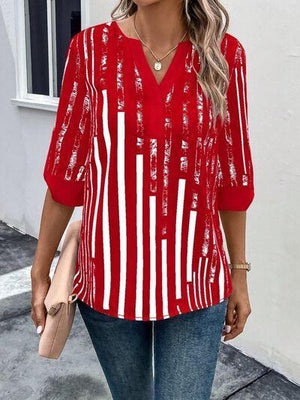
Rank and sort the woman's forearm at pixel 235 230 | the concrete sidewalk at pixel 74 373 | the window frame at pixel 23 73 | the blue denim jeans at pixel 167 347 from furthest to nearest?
the window frame at pixel 23 73, the concrete sidewalk at pixel 74 373, the woman's forearm at pixel 235 230, the blue denim jeans at pixel 167 347

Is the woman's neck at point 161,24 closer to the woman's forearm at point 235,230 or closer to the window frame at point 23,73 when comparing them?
the woman's forearm at point 235,230

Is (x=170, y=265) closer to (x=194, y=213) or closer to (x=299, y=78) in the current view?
(x=194, y=213)

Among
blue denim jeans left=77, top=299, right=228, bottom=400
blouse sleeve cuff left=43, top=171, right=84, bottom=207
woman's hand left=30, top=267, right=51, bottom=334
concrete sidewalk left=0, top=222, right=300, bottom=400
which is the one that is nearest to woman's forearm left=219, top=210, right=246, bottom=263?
blue denim jeans left=77, top=299, right=228, bottom=400

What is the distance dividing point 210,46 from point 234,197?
0.43 meters

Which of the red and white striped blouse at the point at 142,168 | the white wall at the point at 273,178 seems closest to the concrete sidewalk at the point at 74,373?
the white wall at the point at 273,178

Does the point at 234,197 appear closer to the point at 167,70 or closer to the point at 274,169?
the point at 167,70

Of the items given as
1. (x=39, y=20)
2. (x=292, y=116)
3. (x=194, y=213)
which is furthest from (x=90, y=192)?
(x=39, y=20)

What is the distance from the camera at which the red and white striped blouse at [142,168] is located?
132cm

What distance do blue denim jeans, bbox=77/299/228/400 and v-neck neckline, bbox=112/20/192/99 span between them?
2.03ft

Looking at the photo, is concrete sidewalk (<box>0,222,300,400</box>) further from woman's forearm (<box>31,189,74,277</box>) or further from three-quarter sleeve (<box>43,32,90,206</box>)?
three-quarter sleeve (<box>43,32,90,206</box>)

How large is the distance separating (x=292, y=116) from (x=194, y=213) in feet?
5.48

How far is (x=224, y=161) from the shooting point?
4.84 feet

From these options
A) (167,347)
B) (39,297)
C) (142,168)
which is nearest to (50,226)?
(39,297)

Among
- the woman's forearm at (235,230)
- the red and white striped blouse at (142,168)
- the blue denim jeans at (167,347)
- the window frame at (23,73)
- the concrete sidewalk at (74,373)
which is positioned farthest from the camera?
the window frame at (23,73)
